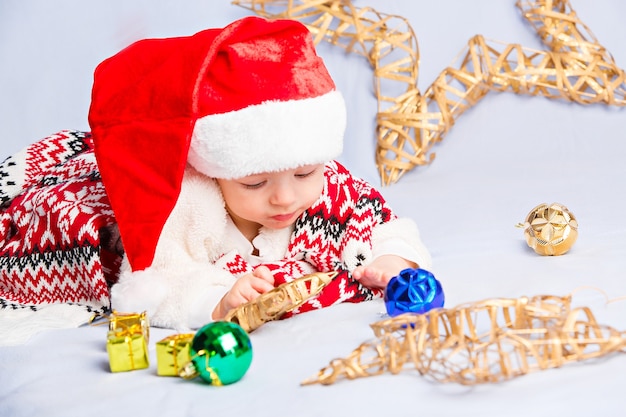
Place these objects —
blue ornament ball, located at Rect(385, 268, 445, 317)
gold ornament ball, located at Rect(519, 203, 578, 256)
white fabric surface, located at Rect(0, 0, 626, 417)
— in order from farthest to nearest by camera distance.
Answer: gold ornament ball, located at Rect(519, 203, 578, 256) → blue ornament ball, located at Rect(385, 268, 445, 317) → white fabric surface, located at Rect(0, 0, 626, 417)

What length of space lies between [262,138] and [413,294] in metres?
0.31

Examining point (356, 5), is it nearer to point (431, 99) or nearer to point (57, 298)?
point (431, 99)

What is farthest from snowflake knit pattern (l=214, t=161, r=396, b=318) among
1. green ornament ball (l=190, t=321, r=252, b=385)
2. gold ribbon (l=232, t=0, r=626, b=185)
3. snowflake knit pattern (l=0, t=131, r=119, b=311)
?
gold ribbon (l=232, t=0, r=626, b=185)

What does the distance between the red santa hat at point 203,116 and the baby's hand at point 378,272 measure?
177 mm

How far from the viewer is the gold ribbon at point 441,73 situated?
7.23 ft

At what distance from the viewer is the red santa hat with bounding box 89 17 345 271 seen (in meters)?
1.20

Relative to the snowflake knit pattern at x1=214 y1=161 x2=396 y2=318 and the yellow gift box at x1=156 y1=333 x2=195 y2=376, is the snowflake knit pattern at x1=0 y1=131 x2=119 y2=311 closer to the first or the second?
the snowflake knit pattern at x1=214 y1=161 x2=396 y2=318

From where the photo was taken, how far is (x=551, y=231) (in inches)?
57.5

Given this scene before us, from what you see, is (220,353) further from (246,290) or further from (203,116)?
(203,116)

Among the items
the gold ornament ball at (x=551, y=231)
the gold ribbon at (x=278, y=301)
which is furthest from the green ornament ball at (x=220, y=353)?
the gold ornament ball at (x=551, y=231)

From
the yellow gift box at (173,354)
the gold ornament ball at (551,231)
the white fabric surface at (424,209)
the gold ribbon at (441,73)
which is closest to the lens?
the white fabric surface at (424,209)

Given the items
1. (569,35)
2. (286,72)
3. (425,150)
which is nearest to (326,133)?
(286,72)

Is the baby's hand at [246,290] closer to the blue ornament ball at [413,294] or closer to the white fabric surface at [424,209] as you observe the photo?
the white fabric surface at [424,209]

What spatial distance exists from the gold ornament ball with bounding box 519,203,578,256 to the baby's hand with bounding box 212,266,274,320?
1.72 ft
